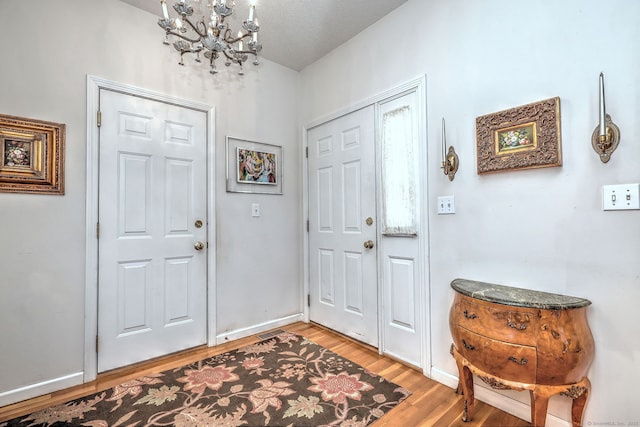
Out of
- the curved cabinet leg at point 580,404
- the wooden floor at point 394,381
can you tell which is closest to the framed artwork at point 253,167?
the wooden floor at point 394,381

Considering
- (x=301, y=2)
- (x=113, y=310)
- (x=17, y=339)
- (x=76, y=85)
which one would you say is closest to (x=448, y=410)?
(x=113, y=310)

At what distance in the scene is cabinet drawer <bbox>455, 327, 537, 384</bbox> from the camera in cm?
133

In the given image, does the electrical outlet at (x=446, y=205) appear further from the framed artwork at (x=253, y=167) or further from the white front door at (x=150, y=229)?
the white front door at (x=150, y=229)

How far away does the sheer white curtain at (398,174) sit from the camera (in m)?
2.20

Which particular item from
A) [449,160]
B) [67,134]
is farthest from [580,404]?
[67,134]

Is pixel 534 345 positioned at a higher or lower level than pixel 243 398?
higher

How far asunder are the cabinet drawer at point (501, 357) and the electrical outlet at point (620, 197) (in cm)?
74

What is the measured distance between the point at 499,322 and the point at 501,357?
0.15 metres

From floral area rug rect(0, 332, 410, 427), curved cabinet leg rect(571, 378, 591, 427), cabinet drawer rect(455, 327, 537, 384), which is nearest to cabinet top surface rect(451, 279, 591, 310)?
cabinet drawer rect(455, 327, 537, 384)

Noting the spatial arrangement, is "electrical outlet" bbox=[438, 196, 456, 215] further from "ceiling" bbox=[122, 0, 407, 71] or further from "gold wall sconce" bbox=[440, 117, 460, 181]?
"ceiling" bbox=[122, 0, 407, 71]

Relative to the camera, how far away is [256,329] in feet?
9.34

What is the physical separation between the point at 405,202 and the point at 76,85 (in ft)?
7.95

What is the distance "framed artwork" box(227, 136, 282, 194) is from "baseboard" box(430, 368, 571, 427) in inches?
82.5

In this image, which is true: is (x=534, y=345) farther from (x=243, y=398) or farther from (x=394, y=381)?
(x=243, y=398)
